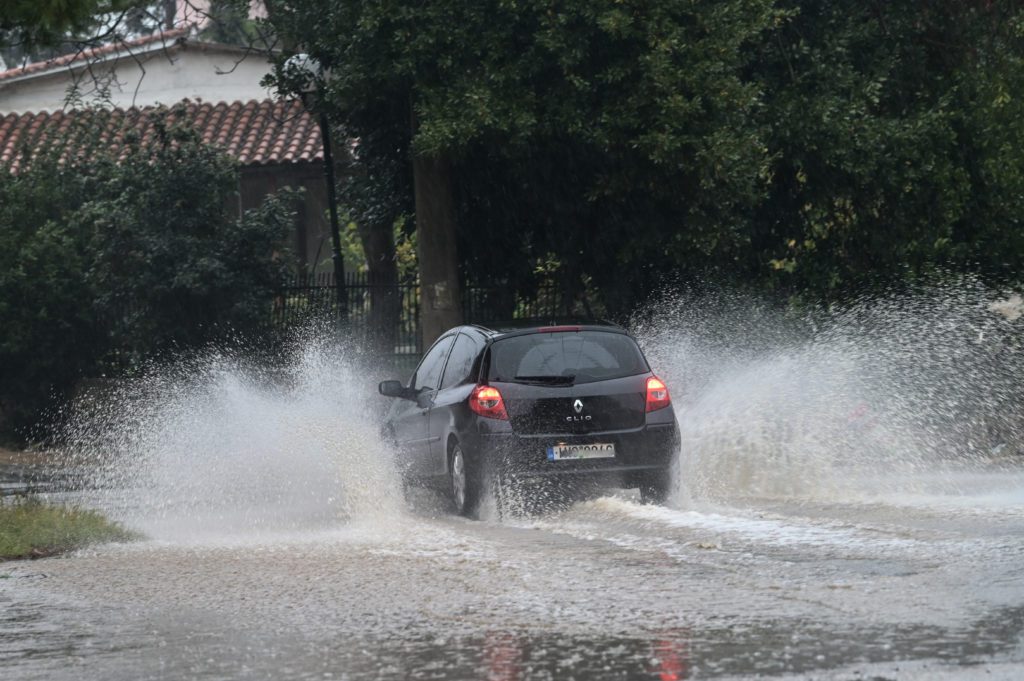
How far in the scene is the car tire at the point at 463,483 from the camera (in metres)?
13.7

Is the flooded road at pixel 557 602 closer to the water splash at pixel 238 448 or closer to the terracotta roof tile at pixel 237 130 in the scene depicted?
the water splash at pixel 238 448

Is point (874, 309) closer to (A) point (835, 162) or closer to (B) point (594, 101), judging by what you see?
(A) point (835, 162)

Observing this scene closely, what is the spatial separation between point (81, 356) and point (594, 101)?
36.3 ft

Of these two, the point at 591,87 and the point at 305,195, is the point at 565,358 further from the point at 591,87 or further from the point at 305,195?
the point at 305,195

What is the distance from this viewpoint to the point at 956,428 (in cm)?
2214

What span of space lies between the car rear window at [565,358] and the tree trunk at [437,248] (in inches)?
341

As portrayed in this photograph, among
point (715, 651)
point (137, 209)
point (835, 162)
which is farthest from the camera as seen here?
point (137, 209)

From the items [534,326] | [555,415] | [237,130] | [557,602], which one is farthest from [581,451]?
[237,130]

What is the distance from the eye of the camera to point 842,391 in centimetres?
2022

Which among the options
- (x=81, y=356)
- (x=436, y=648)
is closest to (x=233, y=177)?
(x=81, y=356)

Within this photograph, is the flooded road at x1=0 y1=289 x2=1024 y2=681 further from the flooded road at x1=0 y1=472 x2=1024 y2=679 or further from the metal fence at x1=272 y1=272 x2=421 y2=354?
the metal fence at x1=272 y1=272 x2=421 y2=354

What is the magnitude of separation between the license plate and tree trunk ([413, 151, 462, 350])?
→ 9.30 meters

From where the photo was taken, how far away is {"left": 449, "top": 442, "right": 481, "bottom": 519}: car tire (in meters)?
13.7

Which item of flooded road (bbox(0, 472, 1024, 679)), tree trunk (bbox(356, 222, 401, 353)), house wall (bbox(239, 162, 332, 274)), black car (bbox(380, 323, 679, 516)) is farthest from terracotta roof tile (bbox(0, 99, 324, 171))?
flooded road (bbox(0, 472, 1024, 679))
